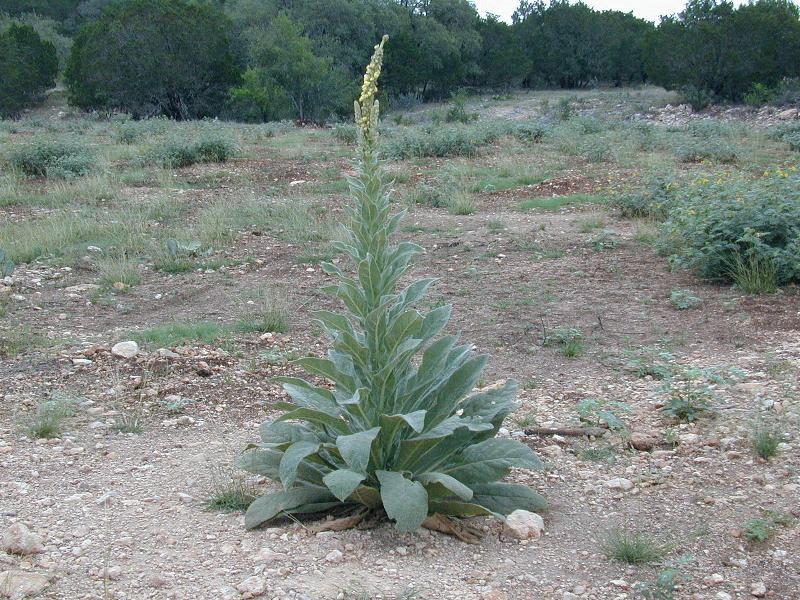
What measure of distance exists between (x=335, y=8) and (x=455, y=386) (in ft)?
117

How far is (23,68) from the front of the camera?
31.4 meters

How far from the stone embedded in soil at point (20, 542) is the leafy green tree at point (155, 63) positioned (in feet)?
92.2

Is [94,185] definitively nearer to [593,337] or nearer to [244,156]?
[244,156]

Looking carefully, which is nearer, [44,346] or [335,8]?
[44,346]

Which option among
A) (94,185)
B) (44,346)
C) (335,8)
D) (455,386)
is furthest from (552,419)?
(335,8)

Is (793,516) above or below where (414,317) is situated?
below

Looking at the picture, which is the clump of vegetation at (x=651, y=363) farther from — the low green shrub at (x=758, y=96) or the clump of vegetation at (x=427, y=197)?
the low green shrub at (x=758, y=96)

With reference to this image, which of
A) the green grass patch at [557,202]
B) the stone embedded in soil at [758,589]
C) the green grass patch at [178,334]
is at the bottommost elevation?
the stone embedded in soil at [758,589]

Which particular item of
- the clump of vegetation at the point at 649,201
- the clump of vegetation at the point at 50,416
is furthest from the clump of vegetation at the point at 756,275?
the clump of vegetation at the point at 50,416

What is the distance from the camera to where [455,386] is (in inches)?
130

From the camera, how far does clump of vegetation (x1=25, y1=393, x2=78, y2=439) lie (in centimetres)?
395

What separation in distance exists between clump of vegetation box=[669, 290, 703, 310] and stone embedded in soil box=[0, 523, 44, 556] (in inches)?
178

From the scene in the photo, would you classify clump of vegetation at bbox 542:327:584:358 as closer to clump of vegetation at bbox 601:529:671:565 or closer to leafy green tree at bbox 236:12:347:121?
clump of vegetation at bbox 601:529:671:565

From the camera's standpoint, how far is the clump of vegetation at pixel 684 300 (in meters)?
5.91
